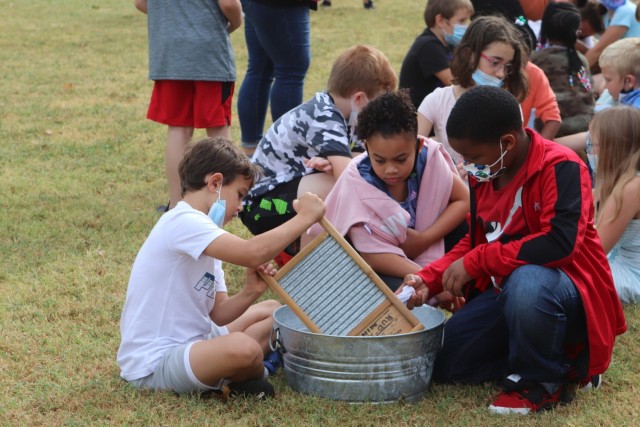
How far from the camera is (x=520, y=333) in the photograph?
3.47 m

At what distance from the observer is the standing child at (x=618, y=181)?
4676 millimetres

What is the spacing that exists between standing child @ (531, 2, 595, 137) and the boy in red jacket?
3.40m

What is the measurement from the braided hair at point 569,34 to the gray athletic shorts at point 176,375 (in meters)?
4.43

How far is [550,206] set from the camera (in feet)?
11.2

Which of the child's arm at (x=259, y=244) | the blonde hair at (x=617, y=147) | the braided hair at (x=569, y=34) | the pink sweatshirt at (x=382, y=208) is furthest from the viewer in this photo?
the braided hair at (x=569, y=34)

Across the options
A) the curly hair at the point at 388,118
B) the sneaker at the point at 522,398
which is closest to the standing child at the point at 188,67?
the curly hair at the point at 388,118

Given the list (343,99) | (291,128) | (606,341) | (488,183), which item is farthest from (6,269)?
(606,341)

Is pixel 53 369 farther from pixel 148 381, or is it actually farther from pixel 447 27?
pixel 447 27

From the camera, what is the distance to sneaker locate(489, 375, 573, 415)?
3.53 m

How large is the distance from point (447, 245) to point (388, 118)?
3.18ft

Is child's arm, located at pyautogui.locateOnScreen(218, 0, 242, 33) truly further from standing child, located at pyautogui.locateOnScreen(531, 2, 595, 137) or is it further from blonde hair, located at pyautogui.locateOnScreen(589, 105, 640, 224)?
blonde hair, located at pyautogui.locateOnScreen(589, 105, 640, 224)

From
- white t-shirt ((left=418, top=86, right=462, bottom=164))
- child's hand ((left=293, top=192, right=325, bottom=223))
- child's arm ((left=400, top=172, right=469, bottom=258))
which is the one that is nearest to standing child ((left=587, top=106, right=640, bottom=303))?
child's arm ((left=400, top=172, right=469, bottom=258))

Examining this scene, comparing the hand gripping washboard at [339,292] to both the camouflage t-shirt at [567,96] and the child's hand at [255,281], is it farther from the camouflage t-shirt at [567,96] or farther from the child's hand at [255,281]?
the camouflage t-shirt at [567,96]

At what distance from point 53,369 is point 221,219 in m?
1.03
